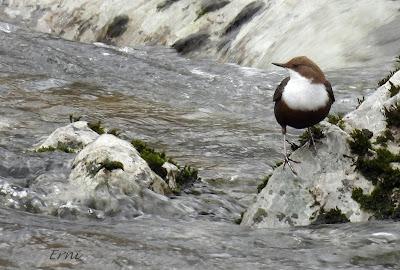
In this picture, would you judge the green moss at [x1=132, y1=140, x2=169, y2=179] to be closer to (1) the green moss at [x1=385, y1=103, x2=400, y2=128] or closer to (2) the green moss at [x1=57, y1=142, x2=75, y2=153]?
(2) the green moss at [x1=57, y1=142, x2=75, y2=153]

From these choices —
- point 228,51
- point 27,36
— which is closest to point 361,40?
point 228,51

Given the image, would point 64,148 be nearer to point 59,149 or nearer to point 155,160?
point 59,149

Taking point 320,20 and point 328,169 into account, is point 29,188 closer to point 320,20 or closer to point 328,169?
point 328,169

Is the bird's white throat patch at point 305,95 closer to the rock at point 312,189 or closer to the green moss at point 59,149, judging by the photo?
the rock at point 312,189

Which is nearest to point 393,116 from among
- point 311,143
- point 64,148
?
point 311,143

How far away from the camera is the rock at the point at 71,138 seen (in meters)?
9.66

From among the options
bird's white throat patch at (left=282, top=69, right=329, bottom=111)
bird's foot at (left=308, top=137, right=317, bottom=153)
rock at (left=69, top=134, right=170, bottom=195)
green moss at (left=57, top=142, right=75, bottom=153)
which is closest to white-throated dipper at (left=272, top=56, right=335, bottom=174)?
bird's white throat patch at (left=282, top=69, right=329, bottom=111)

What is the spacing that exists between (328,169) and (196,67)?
10.9 metres

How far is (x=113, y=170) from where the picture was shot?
815cm

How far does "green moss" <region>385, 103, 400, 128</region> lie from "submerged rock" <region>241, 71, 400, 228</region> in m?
0.49

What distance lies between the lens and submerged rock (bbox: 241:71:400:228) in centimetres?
718

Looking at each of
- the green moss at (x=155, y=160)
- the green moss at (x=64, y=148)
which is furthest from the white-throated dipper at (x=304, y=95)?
the green moss at (x=64, y=148)

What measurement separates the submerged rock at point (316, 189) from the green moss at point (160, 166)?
1649 mm

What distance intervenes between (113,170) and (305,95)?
2402 mm
